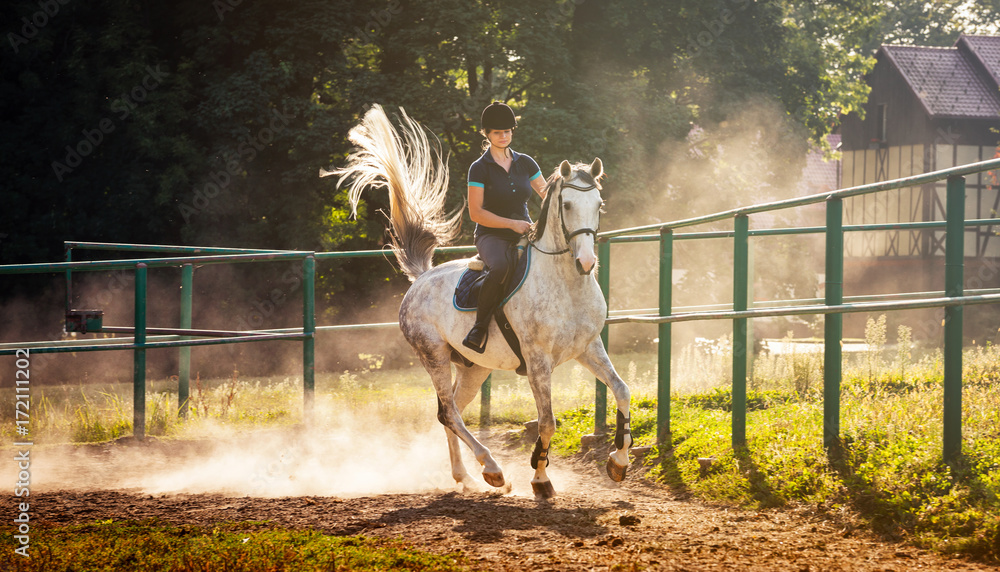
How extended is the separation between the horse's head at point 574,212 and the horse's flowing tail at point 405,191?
1758 millimetres

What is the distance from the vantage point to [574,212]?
5.46 meters

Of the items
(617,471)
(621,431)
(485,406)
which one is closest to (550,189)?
(621,431)

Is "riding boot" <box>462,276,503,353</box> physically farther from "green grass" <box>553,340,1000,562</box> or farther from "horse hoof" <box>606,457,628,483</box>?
"green grass" <box>553,340,1000,562</box>

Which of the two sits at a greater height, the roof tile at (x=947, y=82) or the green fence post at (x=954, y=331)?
the roof tile at (x=947, y=82)

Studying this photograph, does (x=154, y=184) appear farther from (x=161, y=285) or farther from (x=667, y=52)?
(x=667, y=52)

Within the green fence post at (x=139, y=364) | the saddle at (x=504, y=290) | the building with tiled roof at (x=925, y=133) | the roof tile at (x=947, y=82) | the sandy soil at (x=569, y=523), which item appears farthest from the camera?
the roof tile at (x=947, y=82)

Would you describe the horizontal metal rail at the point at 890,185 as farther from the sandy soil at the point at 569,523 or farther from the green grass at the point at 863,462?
the sandy soil at the point at 569,523

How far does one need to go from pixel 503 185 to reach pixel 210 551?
3278mm

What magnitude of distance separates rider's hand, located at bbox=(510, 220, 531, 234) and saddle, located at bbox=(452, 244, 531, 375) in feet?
0.48

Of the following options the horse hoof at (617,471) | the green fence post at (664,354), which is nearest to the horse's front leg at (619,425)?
the horse hoof at (617,471)

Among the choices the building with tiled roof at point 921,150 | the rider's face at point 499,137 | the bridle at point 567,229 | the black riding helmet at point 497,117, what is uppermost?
→ the building with tiled roof at point 921,150

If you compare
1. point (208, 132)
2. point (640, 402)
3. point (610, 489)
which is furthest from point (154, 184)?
point (610, 489)

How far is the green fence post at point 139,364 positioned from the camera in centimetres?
840

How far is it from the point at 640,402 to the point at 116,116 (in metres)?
14.7
